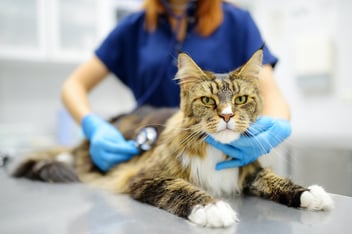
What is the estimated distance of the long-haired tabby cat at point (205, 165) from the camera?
77 centimetres

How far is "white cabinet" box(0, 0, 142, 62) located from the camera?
2.25 metres

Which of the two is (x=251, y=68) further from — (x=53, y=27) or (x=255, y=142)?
(x=53, y=27)

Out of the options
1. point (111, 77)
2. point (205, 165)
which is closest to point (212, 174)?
point (205, 165)

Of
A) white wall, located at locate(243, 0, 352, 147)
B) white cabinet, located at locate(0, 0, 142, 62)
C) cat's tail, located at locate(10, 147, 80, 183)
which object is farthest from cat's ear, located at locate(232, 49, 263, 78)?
white wall, located at locate(243, 0, 352, 147)

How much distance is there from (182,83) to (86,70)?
784 mm

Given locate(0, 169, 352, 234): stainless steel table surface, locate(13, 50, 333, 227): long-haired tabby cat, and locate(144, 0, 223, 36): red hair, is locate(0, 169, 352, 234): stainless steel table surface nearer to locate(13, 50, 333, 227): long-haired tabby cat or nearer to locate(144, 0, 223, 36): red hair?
locate(13, 50, 333, 227): long-haired tabby cat

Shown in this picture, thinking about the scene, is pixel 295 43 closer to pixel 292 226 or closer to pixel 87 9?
pixel 87 9

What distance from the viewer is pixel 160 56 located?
4.57 ft

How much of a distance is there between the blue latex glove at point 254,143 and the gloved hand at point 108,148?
39 centimetres

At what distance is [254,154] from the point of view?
2.96ft

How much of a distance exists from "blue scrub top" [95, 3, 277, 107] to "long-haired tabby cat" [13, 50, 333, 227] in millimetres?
381

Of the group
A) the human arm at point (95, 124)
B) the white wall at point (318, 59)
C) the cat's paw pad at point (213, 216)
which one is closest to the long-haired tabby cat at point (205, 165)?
the cat's paw pad at point (213, 216)

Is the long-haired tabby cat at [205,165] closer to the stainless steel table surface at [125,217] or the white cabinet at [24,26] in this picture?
the stainless steel table surface at [125,217]

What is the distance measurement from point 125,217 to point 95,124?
2.06 feet
